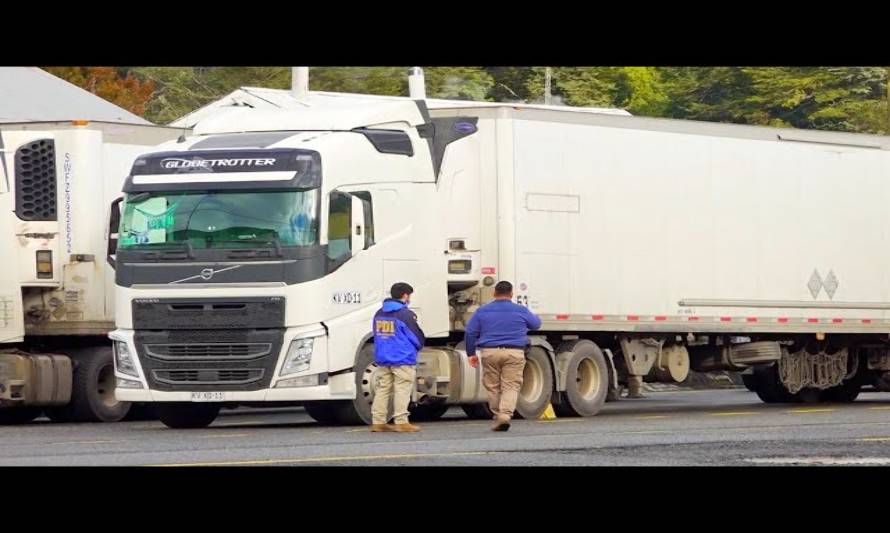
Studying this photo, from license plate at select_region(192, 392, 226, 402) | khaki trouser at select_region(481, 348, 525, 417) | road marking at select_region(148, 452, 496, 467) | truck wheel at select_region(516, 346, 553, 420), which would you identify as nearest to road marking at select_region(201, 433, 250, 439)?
license plate at select_region(192, 392, 226, 402)

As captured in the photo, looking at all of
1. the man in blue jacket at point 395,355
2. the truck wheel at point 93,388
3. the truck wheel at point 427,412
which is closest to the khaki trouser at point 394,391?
the man in blue jacket at point 395,355

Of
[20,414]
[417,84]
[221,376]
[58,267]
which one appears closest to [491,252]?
[417,84]

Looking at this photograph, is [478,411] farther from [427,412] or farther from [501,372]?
[501,372]

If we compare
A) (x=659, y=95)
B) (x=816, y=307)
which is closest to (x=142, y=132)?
(x=816, y=307)

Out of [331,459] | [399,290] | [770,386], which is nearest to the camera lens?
[331,459]

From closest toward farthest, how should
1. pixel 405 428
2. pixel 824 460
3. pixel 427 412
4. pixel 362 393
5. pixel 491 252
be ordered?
pixel 824 460 < pixel 405 428 < pixel 362 393 < pixel 491 252 < pixel 427 412

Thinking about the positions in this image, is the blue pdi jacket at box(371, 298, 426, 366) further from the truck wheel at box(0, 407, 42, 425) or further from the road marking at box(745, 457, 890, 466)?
the truck wheel at box(0, 407, 42, 425)

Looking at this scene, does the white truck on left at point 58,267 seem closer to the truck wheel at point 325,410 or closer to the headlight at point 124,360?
the headlight at point 124,360

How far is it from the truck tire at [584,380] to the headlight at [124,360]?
5.41 metres

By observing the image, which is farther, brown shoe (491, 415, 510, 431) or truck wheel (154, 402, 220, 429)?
truck wheel (154, 402, 220, 429)

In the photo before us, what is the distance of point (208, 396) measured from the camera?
20.7 metres

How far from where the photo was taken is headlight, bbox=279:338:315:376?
2067cm

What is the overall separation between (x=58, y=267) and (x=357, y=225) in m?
4.94

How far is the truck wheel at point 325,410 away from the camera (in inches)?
854
